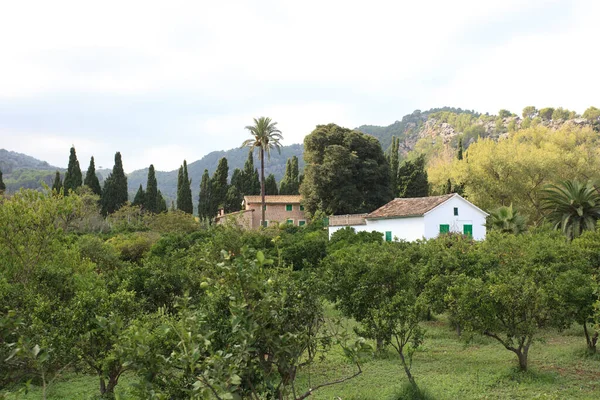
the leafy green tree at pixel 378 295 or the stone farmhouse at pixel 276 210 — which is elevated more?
the stone farmhouse at pixel 276 210

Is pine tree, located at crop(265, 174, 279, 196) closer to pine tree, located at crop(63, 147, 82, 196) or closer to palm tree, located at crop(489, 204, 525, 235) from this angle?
pine tree, located at crop(63, 147, 82, 196)

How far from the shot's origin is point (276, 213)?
5344 cm

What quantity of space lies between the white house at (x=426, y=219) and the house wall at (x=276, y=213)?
19.5 metres

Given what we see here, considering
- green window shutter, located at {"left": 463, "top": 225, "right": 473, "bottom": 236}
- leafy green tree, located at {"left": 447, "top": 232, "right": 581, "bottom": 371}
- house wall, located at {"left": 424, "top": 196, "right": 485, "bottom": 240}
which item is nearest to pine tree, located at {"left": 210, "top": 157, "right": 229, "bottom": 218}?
house wall, located at {"left": 424, "top": 196, "right": 485, "bottom": 240}

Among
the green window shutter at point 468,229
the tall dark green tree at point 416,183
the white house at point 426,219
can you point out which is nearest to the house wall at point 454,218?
the white house at point 426,219

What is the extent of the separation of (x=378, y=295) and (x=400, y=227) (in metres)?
21.5

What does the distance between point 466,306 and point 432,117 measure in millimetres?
192008

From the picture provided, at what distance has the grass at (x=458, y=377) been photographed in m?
9.52

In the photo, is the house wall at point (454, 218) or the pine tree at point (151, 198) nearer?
the house wall at point (454, 218)

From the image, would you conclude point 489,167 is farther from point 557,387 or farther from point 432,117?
point 432,117

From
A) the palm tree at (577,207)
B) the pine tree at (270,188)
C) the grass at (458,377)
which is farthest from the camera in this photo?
the pine tree at (270,188)

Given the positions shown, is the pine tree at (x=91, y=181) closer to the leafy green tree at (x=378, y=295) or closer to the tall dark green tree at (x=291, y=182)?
the tall dark green tree at (x=291, y=182)

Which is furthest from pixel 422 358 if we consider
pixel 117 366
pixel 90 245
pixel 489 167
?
pixel 489 167

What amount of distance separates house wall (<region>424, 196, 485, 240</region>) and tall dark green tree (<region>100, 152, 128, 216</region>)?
37.3 m
